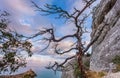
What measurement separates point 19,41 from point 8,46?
4.44ft

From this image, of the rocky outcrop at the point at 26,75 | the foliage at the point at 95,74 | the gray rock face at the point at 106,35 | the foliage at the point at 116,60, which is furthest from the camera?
the gray rock face at the point at 106,35

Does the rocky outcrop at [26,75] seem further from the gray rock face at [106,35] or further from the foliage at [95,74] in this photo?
the gray rock face at [106,35]

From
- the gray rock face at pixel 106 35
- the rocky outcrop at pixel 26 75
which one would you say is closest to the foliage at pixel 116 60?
the gray rock face at pixel 106 35

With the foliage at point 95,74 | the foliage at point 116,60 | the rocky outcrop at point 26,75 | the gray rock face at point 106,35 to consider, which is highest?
the gray rock face at point 106,35

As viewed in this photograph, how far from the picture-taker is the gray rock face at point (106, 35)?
34.0 metres

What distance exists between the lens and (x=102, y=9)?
44.1m

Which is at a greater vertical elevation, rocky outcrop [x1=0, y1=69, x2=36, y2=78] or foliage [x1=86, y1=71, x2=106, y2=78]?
rocky outcrop [x1=0, y1=69, x2=36, y2=78]

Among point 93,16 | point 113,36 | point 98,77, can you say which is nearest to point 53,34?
point 98,77

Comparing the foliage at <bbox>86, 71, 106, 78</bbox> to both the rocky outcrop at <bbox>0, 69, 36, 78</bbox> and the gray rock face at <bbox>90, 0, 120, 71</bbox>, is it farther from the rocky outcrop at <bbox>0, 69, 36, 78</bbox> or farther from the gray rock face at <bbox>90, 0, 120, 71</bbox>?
the rocky outcrop at <bbox>0, 69, 36, 78</bbox>

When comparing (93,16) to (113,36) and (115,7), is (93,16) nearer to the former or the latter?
(115,7)

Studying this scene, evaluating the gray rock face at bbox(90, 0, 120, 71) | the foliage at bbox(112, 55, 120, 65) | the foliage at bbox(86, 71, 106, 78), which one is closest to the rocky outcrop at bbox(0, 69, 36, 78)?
the foliage at bbox(86, 71, 106, 78)

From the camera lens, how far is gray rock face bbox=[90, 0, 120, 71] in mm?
34000

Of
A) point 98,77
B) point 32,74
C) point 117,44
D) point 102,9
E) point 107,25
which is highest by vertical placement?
point 102,9

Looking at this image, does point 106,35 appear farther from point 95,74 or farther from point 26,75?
point 26,75
